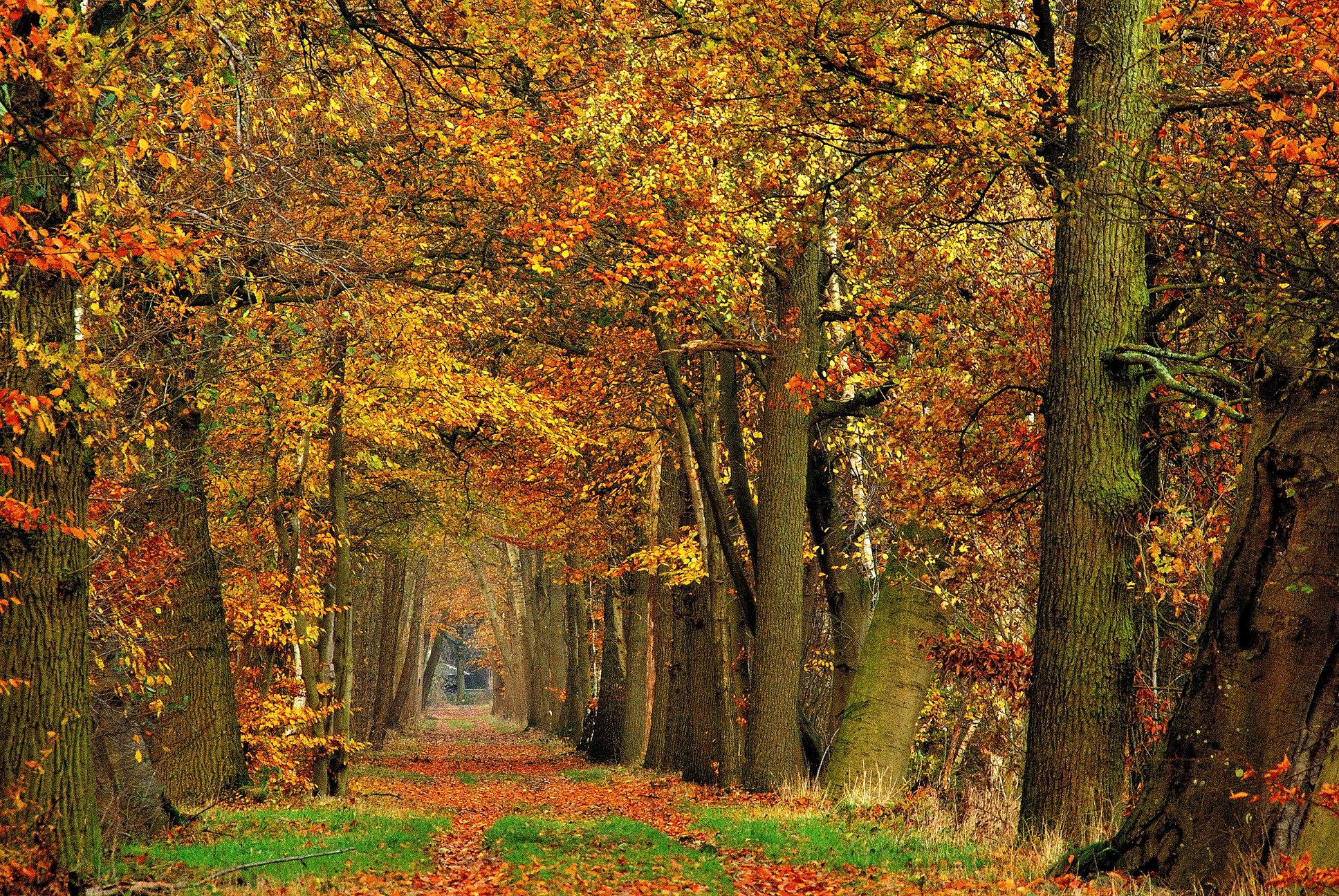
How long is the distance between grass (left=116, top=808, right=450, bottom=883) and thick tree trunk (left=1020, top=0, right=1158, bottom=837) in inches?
216

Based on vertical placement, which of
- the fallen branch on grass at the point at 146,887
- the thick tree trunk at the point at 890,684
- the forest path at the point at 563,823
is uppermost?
the thick tree trunk at the point at 890,684

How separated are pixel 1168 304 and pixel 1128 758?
395cm

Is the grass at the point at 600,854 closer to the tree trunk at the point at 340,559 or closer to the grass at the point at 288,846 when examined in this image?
the grass at the point at 288,846

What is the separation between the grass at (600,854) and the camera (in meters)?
9.60

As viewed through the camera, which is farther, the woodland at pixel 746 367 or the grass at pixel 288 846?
the grass at pixel 288 846

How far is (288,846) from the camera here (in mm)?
10586

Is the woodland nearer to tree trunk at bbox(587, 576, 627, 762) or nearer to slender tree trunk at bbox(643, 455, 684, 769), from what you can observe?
slender tree trunk at bbox(643, 455, 684, 769)

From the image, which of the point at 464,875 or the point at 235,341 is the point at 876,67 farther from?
the point at 464,875

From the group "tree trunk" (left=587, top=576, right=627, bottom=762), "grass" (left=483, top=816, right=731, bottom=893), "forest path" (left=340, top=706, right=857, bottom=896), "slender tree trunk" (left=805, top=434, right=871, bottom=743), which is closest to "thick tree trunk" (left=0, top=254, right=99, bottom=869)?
"forest path" (left=340, top=706, right=857, bottom=896)

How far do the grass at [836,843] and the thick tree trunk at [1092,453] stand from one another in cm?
79

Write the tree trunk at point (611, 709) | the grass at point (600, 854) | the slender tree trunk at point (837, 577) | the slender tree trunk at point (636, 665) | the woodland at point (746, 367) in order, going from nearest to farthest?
the woodland at point (746, 367) → the grass at point (600, 854) → the slender tree trunk at point (837, 577) → the slender tree trunk at point (636, 665) → the tree trunk at point (611, 709)

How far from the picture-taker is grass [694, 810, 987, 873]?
29.9 feet

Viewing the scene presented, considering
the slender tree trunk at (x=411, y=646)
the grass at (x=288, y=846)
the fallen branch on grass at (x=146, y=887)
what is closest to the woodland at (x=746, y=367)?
the fallen branch on grass at (x=146, y=887)

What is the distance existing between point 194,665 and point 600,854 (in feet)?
20.7
